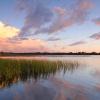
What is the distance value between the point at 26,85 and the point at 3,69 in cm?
357

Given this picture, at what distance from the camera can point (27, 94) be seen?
37.9 feet

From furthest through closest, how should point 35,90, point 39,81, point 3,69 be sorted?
point 3,69
point 39,81
point 35,90

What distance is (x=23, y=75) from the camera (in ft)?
54.9

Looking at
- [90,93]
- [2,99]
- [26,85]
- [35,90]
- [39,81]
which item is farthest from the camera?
[39,81]

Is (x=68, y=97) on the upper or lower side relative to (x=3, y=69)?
lower

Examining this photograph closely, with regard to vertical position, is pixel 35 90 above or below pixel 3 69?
below

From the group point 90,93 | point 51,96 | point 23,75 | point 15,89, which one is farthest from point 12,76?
point 90,93

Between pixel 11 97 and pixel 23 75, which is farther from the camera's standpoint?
pixel 23 75

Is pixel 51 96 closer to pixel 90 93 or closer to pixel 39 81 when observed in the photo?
pixel 90 93

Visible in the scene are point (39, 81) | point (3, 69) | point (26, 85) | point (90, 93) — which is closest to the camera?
point (90, 93)

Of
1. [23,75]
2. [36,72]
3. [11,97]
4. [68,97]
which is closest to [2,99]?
[11,97]

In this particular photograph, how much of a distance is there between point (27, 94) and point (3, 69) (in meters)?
5.64

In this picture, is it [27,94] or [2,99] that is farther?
[27,94]

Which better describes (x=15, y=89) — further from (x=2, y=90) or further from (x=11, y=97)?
(x=11, y=97)
